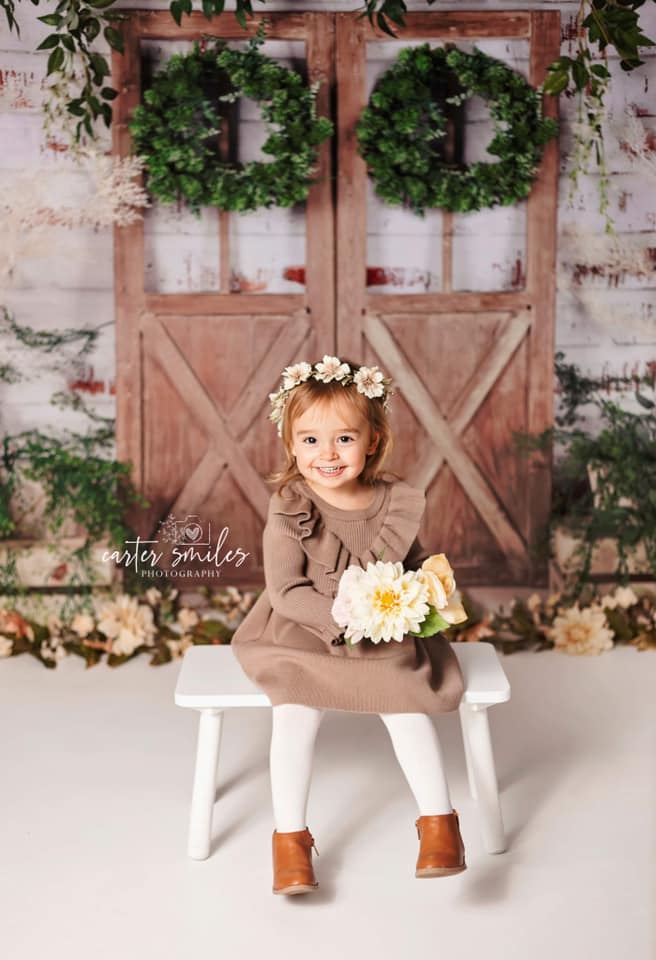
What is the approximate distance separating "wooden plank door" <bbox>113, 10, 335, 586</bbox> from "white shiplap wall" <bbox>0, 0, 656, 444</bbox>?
0.06 meters

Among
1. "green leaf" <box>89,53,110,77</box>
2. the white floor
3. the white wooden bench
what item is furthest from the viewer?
"green leaf" <box>89,53,110,77</box>

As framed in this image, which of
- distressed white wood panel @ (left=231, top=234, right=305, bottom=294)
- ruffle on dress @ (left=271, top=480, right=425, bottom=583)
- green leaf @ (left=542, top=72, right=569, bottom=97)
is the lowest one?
ruffle on dress @ (left=271, top=480, right=425, bottom=583)

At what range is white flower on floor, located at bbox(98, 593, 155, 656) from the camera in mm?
3949

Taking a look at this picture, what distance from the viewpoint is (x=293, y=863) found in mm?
2242

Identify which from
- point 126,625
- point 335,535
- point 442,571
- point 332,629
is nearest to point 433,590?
point 442,571

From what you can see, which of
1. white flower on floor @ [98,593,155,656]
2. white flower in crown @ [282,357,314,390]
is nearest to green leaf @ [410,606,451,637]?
white flower in crown @ [282,357,314,390]

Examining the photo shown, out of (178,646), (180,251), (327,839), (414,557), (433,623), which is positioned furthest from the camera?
(180,251)

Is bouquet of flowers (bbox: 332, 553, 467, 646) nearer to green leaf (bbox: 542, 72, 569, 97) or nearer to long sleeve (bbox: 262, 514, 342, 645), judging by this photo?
long sleeve (bbox: 262, 514, 342, 645)

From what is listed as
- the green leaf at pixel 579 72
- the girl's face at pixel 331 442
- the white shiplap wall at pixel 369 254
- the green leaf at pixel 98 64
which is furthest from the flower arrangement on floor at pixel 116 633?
the green leaf at pixel 579 72

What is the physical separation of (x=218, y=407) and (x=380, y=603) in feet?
6.94

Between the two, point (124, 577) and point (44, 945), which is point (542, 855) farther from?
point (124, 577)

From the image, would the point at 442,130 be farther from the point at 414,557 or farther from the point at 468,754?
the point at 468,754

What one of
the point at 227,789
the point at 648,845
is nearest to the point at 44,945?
the point at 227,789

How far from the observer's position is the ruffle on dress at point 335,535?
2592 mm
